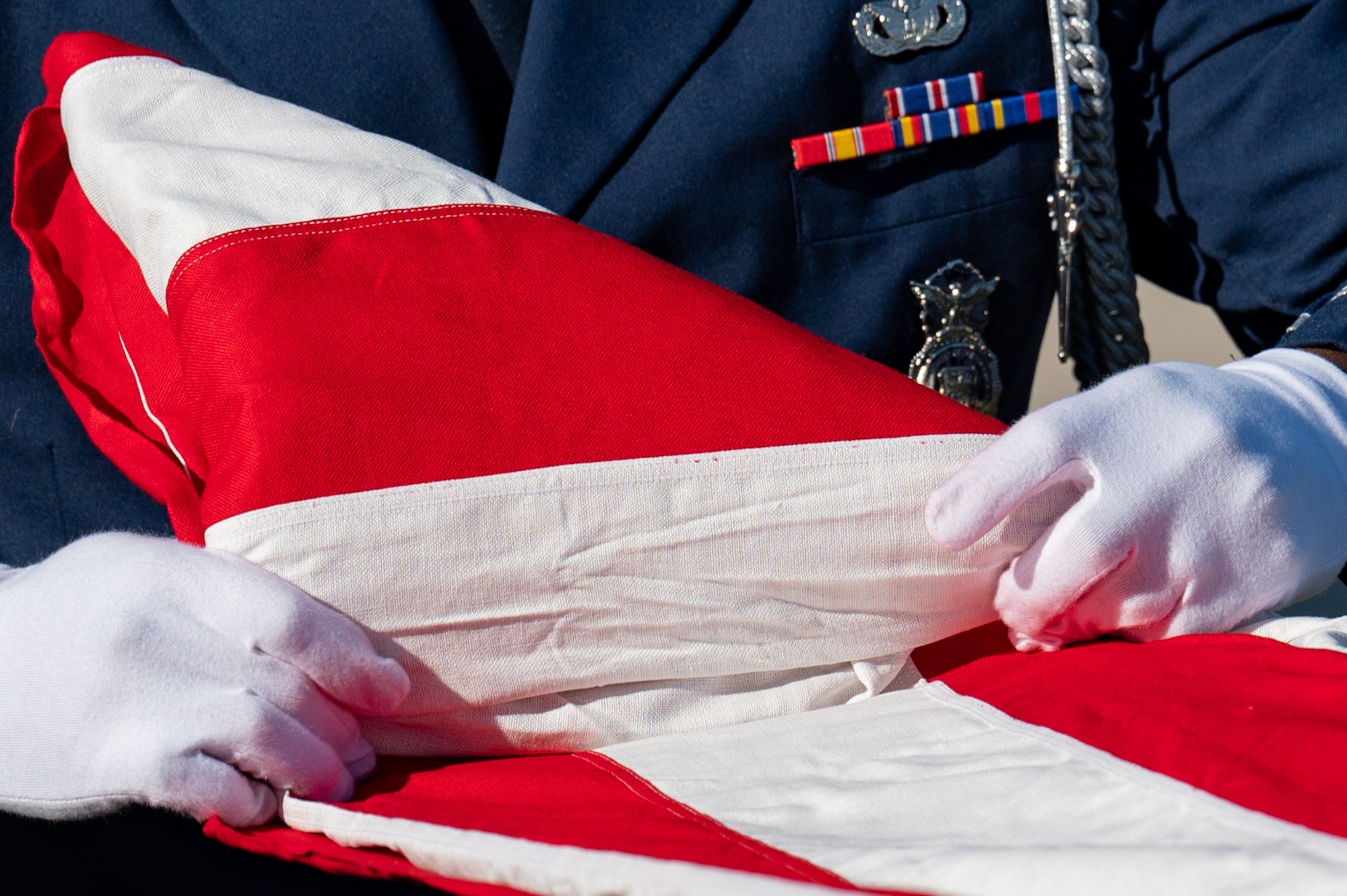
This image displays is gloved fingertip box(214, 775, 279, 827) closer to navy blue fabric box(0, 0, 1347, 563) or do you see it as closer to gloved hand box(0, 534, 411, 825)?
gloved hand box(0, 534, 411, 825)

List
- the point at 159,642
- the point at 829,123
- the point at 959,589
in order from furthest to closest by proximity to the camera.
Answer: the point at 829,123 → the point at 959,589 → the point at 159,642

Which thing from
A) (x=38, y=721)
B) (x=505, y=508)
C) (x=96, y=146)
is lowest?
(x=38, y=721)

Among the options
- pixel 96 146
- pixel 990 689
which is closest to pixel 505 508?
pixel 990 689

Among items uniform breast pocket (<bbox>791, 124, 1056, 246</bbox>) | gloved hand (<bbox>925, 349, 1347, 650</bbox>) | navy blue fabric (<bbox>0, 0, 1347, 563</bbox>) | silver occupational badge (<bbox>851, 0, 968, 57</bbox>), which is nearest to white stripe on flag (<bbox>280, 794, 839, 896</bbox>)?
gloved hand (<bbox>925, 349, 1347, 650</bbox>)

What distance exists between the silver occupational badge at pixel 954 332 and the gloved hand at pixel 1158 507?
0.39 meters

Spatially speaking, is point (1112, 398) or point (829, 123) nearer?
point (1112, 398)

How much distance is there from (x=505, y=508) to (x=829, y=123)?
0.62 meters

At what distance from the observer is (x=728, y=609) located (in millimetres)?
775

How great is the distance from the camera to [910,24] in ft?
3.94

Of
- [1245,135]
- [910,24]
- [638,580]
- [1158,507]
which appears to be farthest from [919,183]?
[638,580]

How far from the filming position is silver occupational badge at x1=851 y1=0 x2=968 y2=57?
3.91 ft

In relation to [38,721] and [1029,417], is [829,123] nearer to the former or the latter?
[1029,417]

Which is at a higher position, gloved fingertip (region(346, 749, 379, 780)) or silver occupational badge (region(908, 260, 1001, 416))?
silver occupational badge (region(908, 260, 1001, 416))

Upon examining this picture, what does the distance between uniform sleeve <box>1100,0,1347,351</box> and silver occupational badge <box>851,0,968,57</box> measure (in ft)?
0.56
